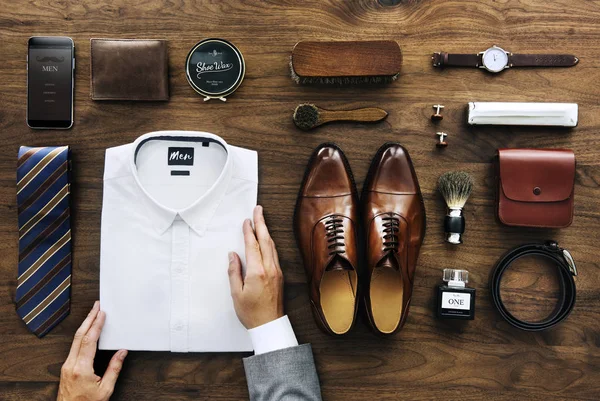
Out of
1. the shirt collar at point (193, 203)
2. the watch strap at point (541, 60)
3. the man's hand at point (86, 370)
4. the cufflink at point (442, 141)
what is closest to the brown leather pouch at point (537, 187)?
the cufflink at point (442, 141)

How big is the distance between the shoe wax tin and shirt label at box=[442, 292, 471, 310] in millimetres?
811

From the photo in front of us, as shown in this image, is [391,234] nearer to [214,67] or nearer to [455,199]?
[455,199]

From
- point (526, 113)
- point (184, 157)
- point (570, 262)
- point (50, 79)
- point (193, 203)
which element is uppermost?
point (50, 79)

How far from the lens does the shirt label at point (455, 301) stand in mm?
1163

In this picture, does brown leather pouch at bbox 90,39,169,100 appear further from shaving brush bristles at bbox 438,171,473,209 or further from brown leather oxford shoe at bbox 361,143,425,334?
shaving brush bristles at bbox 438,171,473,209

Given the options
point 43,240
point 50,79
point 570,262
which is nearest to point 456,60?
point 570,262

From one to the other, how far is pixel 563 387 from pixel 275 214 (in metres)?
0.94

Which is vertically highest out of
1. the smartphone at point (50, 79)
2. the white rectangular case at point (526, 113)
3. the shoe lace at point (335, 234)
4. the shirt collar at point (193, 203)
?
the smartphone at point (50, 79)

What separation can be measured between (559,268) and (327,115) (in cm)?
77

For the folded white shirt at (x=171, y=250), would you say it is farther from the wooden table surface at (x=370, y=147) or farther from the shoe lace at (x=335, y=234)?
the shoe lace at (x=335, y=234)

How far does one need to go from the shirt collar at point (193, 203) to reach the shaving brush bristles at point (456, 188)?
1.90ft

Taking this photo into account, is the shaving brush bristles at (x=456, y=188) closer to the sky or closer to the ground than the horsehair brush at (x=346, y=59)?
closer to the ground

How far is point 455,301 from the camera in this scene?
1165 millimetres

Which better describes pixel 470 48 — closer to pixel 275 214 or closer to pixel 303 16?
pixel 303 16
